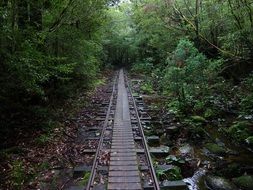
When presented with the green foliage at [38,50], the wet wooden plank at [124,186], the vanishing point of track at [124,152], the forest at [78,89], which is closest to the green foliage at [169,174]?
the forest at [78,89]

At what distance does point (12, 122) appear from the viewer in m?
9.75

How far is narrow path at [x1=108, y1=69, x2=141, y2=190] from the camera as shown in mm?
6512

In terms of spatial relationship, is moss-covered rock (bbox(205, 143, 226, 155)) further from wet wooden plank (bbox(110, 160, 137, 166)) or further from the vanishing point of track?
wet wooden plank (bbox(110, 160, 137, 166))

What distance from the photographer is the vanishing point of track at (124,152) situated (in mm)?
6539

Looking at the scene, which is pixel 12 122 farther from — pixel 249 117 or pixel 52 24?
pixel 249 117

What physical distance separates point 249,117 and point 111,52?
131 feet

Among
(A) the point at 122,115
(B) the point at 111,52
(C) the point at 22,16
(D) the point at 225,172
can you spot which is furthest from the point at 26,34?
(B) the point at 111,52

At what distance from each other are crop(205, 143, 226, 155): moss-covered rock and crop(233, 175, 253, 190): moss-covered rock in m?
1.84

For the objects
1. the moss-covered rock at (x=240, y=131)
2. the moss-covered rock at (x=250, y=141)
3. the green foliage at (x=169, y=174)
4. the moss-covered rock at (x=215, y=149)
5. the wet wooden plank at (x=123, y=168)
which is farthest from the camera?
the moss-covered rock at (x=240, y=131)

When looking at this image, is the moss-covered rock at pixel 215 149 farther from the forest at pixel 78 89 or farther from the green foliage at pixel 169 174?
the green foliage at pixel 169 174

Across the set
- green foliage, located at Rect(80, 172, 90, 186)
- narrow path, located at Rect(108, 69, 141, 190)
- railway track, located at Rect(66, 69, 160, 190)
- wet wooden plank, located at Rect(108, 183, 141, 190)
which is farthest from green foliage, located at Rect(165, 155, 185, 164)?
green foliage, located at Rect(80, 172, 90, 186)

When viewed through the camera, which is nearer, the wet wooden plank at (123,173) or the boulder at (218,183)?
the boulder at (218,183)

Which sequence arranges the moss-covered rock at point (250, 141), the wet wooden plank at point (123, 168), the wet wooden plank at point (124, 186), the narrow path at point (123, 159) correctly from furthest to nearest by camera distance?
the moss-covered rock at point (250, 141), the wet wooden plank at point (123, 168), the narrow path at point (123, 159), the wet wooden plank at point (124, 186)

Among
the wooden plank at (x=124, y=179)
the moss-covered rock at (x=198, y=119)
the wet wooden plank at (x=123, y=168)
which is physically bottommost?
the wooden plank at (x=124, y=179)
